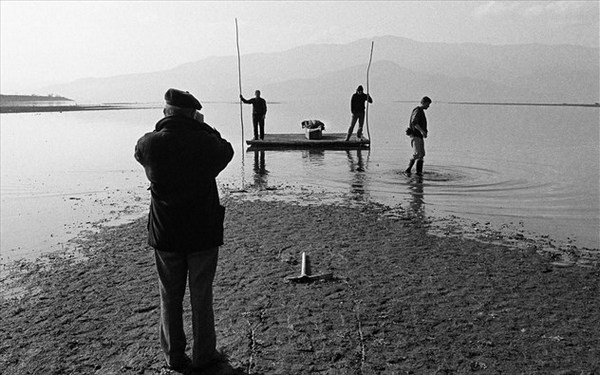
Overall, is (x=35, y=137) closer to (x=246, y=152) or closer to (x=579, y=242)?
(x=246, y=152)

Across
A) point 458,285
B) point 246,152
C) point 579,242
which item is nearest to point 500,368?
point 458,285

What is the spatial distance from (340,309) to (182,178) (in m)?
2.49

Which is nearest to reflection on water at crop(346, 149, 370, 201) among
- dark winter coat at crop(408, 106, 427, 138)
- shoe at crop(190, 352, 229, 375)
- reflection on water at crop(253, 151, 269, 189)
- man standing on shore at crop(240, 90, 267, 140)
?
dark winter coat at crop(408, 106, 427, 138)

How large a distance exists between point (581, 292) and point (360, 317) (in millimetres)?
2876

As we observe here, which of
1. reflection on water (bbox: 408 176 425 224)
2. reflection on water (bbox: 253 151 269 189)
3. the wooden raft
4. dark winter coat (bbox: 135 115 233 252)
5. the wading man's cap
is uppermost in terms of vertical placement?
the wading man's cap

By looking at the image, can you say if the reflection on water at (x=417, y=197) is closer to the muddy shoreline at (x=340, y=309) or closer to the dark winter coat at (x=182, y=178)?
the muddy shoreline at (x=340, y=309)

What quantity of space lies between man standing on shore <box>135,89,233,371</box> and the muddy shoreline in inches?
17.2

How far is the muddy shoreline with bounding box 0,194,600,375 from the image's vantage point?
4.98 meters

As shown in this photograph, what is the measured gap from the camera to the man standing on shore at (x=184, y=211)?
14.6 feet

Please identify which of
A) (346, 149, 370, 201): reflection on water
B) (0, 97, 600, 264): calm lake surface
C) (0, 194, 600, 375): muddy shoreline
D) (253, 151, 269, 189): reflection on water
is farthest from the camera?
(253, 151, 269, 189): reflection on water

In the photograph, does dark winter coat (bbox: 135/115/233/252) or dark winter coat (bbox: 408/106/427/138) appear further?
dark winter coat (bbox: 408/106/427/138)

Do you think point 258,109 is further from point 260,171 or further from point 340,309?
point 340,309

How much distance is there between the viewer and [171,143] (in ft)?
14.5

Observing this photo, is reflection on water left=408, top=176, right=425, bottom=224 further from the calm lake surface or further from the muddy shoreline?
the muddy shoreline
